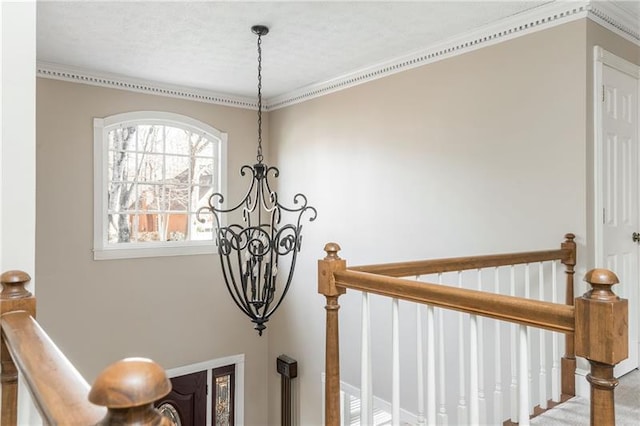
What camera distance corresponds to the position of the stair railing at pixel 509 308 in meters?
1.03

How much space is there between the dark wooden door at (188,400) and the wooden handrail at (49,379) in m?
4.05

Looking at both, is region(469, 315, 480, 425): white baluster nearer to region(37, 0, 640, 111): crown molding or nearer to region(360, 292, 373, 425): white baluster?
region(360, 292, 373, 425): white baluster

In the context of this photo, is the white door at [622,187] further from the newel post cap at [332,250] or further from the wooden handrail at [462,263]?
the newel post cap at [332,250]

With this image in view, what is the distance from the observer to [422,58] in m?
3.62

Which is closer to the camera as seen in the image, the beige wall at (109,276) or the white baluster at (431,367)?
the white baluster at (431,367)

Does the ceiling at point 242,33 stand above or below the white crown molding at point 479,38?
above

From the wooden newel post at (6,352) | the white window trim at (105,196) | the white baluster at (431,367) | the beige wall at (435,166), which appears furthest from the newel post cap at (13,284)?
the white window trim at (105,196)

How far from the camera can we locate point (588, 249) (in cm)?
272

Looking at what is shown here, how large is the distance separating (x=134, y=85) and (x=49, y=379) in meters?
4.25

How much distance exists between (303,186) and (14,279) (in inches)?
149

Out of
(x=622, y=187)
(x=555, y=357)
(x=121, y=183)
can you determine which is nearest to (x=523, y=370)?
(x=555, y=357)

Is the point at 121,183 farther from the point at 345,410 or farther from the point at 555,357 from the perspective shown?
the point at 555,357

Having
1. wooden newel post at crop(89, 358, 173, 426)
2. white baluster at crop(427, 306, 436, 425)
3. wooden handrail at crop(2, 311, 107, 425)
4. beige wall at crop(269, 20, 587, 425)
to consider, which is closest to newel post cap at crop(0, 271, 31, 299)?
wooden handrail at crop(2, 311, 107, 425)

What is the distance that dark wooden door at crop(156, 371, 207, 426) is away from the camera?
4848 mm
